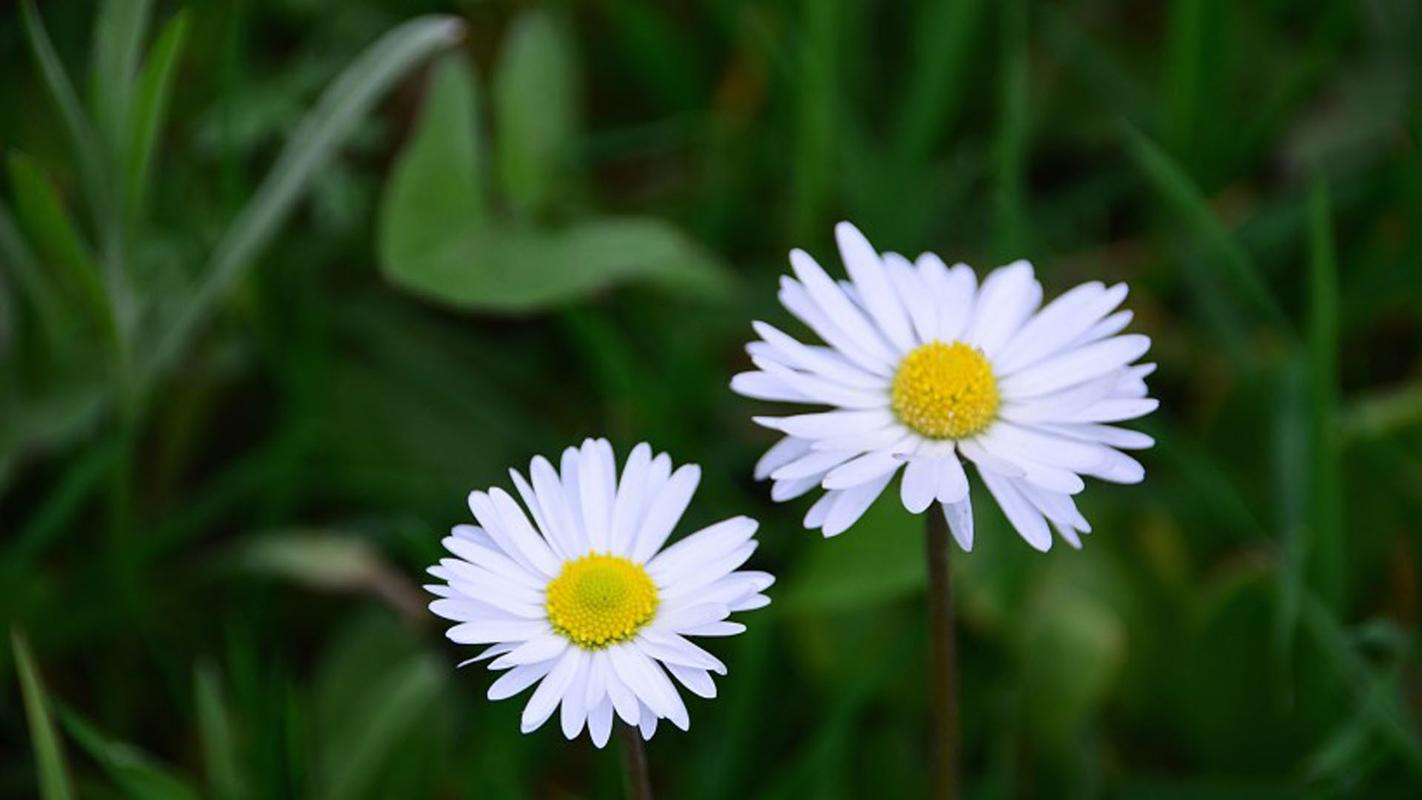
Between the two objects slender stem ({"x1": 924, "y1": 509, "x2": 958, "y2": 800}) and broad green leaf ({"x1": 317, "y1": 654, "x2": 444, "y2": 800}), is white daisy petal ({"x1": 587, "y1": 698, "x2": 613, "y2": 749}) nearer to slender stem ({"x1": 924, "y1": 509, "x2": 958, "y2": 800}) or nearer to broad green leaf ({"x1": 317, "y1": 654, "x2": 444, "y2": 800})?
slender stem ({"x1": 924, "y1": 509, "x2": 958, "y2": 800})

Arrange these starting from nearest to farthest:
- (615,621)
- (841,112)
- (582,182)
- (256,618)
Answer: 1. (615,621)
2. (256,618)
3. (841,112)
4. (582,182)

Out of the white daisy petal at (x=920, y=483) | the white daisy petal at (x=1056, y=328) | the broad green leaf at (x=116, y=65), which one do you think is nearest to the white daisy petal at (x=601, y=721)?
the white daisy petal at (x=920, y=483)

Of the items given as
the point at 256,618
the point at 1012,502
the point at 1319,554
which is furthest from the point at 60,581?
the point at 1319,554

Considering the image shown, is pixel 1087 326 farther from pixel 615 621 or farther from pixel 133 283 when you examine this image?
pixel 133 283

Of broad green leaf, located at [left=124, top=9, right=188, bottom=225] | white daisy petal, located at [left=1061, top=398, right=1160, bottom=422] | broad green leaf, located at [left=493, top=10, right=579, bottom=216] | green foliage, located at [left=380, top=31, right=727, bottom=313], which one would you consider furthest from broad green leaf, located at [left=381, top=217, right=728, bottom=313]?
white daisy petal, located at [left=1061, top=398, right=1160, bottom=422]

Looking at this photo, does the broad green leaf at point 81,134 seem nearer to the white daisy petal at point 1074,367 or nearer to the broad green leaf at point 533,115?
the broad green leaf at point 533,115

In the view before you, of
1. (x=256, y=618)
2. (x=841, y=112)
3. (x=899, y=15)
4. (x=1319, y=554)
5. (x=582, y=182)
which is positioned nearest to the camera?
(x=1319, y=554)
